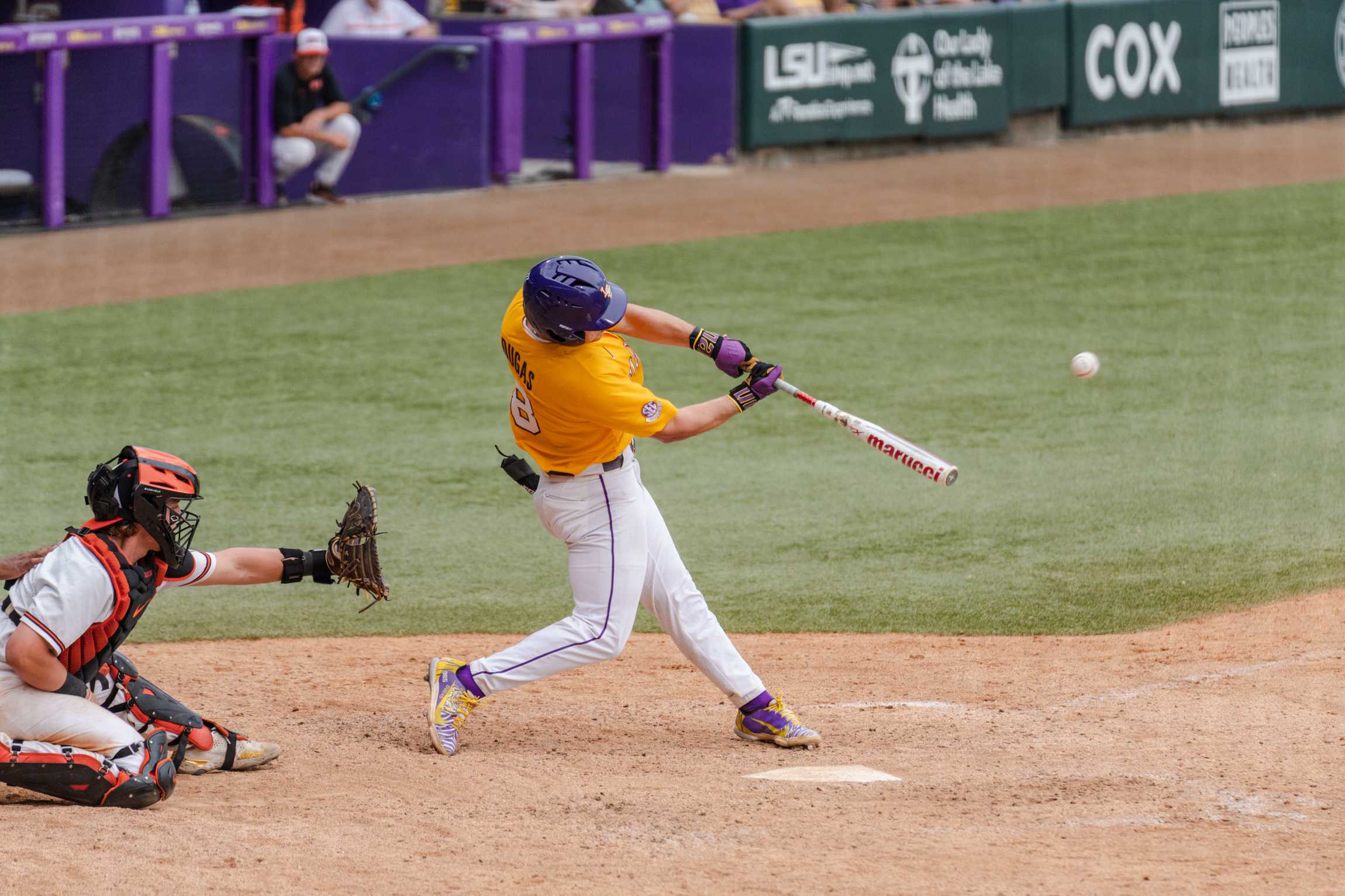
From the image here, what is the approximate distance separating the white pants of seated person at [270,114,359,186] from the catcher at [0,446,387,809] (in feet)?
32.6

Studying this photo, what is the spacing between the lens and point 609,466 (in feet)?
17.9

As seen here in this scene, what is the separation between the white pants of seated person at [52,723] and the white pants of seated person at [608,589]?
1.09 meters

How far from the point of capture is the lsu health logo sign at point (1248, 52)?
19.3 m

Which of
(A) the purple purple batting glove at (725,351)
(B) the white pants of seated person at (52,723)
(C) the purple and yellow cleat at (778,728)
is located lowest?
(C) the purple and yellow cleat at (778,728)

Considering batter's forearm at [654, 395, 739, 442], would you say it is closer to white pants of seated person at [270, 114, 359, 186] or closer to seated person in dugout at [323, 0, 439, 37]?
white pants of seated person at [270, 114, 359, 186]

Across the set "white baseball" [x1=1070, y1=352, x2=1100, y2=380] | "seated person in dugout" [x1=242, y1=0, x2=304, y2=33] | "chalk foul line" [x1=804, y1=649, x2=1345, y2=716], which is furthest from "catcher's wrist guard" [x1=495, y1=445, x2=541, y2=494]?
"seated person in dugout" [x1=242, y1=0, x2=304, y2=33]

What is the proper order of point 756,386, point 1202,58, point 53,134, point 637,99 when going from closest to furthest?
1. point 756,386
2. point 53,134
3. point 637,99
4. point 1202,58

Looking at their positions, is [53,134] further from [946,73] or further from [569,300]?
[569,300]

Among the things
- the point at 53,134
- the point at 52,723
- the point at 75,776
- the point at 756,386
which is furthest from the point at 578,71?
the point at 75,776

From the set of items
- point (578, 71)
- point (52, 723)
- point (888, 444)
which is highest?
point (578, 71)

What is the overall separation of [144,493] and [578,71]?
11.5 meters

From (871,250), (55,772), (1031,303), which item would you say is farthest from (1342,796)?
(871,250)

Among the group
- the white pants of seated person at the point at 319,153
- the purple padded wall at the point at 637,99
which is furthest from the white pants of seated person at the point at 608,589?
the purple padded wall at the point at 637,99

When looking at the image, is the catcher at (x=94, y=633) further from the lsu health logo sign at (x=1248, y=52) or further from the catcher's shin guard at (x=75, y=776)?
the lsu health logo sign at (x=1248, y=52)
